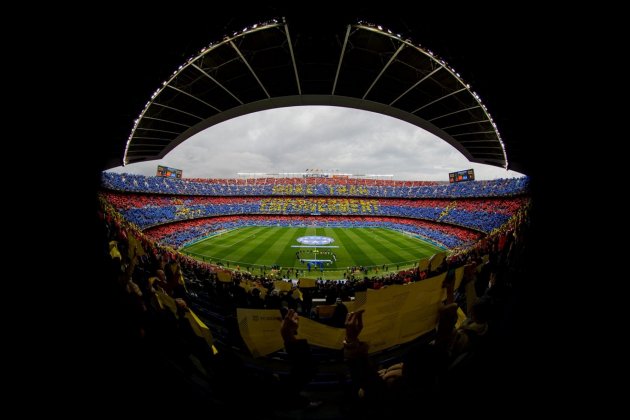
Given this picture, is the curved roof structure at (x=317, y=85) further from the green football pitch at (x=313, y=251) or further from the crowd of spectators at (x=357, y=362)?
the green football pitch at (x=313, y=251)

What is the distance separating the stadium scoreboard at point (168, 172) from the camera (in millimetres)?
59125

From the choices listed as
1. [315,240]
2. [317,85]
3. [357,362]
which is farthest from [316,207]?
[357,362]

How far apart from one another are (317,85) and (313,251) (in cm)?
2424

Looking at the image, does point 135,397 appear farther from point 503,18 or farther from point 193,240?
point 193,240

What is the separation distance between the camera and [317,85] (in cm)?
979

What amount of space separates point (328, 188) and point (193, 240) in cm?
4132

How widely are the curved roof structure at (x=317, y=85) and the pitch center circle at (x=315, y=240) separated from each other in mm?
26054

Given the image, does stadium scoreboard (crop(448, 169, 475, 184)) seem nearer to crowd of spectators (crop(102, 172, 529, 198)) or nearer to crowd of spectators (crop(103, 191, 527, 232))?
crowd of spectators (crop(102, 172, 529, 198))

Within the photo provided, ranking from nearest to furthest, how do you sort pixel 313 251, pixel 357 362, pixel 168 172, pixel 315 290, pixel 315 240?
pixel 357 362 → pixel 315 290 → pixel 313 251 → pixel 315 240 → pixel 168 172

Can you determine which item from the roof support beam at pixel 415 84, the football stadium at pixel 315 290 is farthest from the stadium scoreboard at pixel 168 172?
the roof support beam at pixel 415 84

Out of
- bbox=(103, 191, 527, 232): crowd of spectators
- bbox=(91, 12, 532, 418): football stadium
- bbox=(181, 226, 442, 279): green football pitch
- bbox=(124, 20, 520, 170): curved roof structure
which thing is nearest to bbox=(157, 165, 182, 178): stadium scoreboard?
bbox=(103, 191, 527, 232): crowd of spectators

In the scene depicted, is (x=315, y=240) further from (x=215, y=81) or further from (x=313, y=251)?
(x=215, y=81)

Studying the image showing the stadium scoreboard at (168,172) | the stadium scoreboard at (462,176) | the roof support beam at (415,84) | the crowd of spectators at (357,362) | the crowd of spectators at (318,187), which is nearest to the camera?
the crowd of spectators at (357,362)

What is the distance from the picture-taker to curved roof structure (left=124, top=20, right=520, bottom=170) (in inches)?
301
